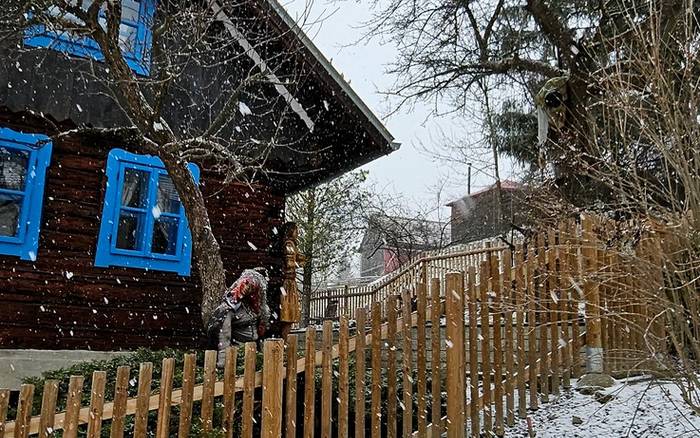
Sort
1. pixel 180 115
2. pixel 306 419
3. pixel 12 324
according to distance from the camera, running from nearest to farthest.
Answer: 1. pixel 306 419
2. pixel 12 324
3. pixel 180 115

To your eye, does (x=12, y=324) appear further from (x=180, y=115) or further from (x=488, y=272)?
(x=488, y=272)

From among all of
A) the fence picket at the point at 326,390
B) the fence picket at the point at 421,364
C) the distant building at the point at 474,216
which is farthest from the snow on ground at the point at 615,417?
the distant building at the point at 474,216

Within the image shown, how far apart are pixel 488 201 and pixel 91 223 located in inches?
874

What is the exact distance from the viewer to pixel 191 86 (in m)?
8.82

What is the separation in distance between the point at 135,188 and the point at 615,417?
6667 mm

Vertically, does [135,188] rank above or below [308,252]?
below

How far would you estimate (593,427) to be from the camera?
15.3ft

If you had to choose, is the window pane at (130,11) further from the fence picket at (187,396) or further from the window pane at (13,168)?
the fence picket at (187,396)

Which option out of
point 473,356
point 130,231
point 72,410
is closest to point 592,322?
point 473,356

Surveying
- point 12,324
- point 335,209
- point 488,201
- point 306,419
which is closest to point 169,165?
point 12,324

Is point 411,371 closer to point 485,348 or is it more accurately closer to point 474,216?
point 485,348

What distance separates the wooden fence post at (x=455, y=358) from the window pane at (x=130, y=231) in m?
5.11

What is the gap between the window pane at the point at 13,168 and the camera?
24.5ft

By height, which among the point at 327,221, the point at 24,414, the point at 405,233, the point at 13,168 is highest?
the point at 327,221
